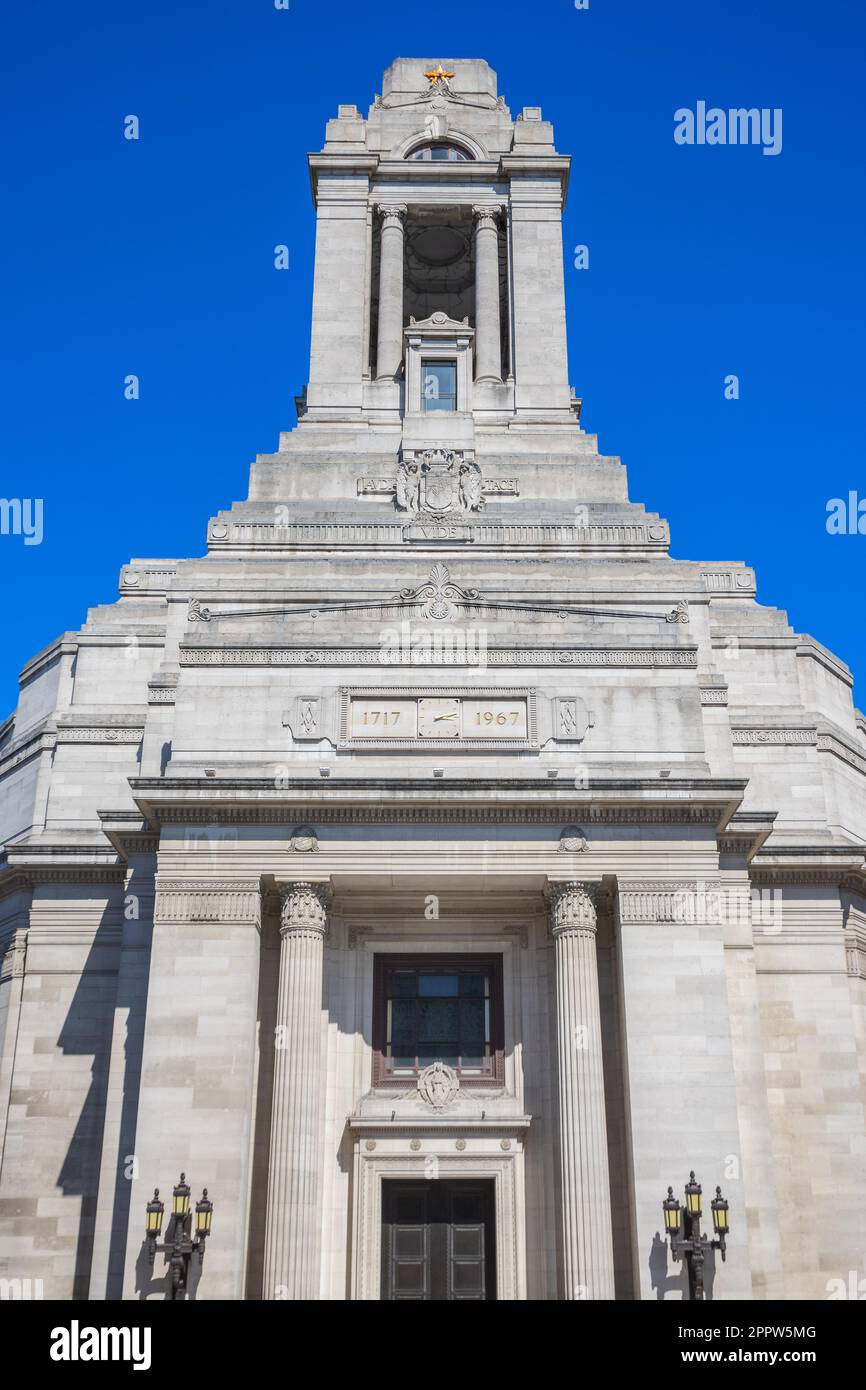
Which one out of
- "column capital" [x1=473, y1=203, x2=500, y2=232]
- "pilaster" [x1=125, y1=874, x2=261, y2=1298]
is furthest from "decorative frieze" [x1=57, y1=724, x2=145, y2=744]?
"column capital" [x1=473, y1=203, x2=500, y2=232]

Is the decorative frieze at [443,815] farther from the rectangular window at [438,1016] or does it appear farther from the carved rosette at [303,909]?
the rectangular window at [438,1016]

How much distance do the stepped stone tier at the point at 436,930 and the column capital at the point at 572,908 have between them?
91 mm

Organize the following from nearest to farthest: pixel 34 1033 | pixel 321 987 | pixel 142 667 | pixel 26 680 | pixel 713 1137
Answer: pixel 713 1137
pixel 321 987
pixel 34 1033
pixel 142 667
pixel 26 680

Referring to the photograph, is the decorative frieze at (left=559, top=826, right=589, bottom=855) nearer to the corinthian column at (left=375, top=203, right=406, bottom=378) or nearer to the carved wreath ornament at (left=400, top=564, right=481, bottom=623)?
the carved wreath ornament at (left=400, top=564, right=481, bottom=623)

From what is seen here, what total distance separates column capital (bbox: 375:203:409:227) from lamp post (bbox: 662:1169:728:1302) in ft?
117

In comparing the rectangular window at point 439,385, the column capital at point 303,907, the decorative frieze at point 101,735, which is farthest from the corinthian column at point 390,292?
the column capital at point 303,907

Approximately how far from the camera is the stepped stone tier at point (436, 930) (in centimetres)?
2912

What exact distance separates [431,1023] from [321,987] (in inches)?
123

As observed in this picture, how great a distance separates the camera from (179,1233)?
27016 millimetres

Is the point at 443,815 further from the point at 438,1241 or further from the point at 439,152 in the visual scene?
the point at 439,152

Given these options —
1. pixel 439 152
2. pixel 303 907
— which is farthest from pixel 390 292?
pixel 303 907
